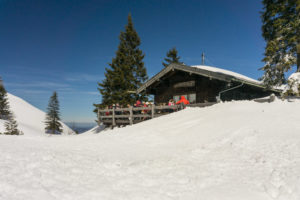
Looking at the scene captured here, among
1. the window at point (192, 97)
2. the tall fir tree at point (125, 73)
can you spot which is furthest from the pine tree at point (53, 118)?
the window at point (192, 97)

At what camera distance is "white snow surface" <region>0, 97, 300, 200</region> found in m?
2.91

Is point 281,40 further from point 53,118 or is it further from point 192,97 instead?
point 53,118

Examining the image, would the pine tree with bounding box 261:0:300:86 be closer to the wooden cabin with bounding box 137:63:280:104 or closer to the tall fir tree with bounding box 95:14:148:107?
the wooden cabin with bounding box 137:63:280:104

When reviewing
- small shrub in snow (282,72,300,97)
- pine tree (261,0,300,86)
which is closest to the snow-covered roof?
pine tree (261,0,300,86)

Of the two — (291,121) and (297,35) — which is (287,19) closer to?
(297,35)

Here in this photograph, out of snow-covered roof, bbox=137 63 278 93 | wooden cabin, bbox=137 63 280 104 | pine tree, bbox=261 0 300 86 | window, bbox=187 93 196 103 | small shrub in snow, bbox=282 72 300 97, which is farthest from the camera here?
window, bbox=187 93 196 103

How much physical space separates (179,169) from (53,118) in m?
50.2

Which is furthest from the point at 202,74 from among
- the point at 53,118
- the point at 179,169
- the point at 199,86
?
the point at 53,118

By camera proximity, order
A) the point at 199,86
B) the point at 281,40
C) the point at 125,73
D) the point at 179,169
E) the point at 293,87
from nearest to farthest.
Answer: the point at 179,169
the point at 293,87
the point at 281,40
the point at 199,86
the point at 125,73

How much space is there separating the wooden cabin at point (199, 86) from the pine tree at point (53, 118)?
3669 cm

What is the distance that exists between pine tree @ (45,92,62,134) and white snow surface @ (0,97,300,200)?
4574cm

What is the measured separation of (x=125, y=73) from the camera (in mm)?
23594

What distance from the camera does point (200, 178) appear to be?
353 cm

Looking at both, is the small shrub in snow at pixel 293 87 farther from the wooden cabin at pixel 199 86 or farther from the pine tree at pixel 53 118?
the pine tree at pixel 53 118
